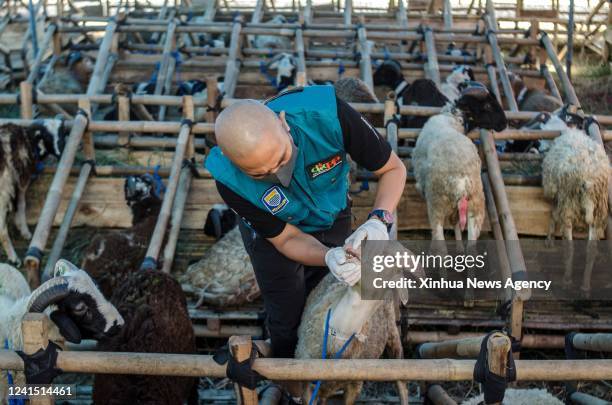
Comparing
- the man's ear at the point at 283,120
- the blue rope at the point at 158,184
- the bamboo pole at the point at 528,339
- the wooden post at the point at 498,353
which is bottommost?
the bamboo pole at the point at 528,339

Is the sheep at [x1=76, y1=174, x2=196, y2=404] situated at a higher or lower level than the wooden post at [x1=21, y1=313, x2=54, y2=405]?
lower

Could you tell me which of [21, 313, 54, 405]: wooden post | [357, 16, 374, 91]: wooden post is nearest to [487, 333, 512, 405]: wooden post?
[21, 313, 54, 405]: wooden post

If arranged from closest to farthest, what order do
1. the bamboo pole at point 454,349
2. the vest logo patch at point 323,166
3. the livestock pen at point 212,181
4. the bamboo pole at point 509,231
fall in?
the livestock pen at point 212,181
the vest logo patch at point 323,166
the bamboo pole at point 454,349
the bamboo pole at point 509,231

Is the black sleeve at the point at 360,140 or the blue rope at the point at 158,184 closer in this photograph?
the black sleeve at the point at 360,140

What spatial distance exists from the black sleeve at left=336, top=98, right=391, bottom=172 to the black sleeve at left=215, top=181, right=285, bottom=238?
1.60 ft

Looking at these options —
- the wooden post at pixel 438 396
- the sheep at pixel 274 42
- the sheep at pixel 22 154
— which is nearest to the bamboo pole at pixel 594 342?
the wooden post at pixel 438 396

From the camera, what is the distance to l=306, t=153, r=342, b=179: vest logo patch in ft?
11.4

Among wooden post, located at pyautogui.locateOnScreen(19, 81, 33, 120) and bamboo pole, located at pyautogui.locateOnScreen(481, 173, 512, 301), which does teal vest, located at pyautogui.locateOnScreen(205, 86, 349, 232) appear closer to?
bamboo pole, located at pyautogui.locateOnScreen(481, 173, 512, 301)

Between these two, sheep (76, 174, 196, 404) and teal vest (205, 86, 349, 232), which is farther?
sheep (76, 174, 196, 404)

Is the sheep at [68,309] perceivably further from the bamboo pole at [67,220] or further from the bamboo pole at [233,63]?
the bamboo pole at [233,63]

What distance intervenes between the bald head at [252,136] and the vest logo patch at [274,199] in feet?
0.90

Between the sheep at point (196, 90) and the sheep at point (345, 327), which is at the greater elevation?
the sheep at point (345, 327)

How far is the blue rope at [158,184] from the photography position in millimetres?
6501

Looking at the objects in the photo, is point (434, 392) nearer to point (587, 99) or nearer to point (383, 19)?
point (587, 99)
